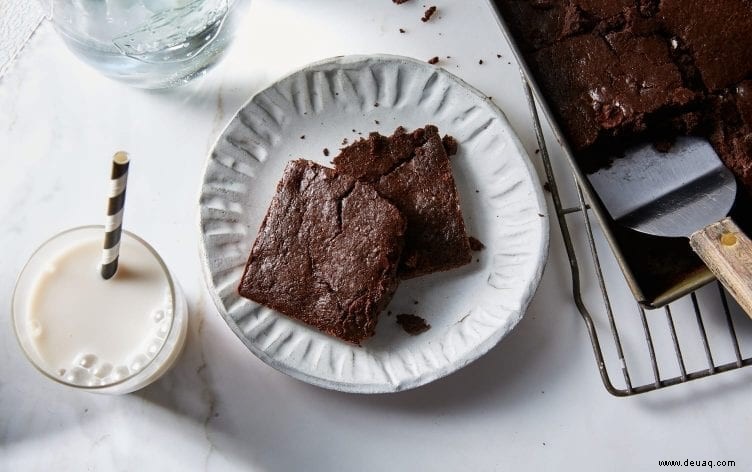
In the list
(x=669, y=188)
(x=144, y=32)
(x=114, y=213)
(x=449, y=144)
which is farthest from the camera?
(x=449, y=144)

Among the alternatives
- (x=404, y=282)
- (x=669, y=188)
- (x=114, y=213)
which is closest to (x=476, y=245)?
(x=404, y=282)

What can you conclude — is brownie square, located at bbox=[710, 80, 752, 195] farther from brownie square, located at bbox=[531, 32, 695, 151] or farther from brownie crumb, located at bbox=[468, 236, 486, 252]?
brownie crumb, located at bbox=[468, 236, 486, 252]

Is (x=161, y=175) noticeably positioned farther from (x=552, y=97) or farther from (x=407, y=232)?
(x=552, y=97)

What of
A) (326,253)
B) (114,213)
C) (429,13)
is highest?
(429,13)

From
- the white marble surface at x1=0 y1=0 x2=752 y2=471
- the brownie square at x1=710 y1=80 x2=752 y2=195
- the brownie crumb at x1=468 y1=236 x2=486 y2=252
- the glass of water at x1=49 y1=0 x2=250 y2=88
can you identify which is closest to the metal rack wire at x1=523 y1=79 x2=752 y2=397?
the white marble surface at x1=0 y1=0 x2=752 y2=471

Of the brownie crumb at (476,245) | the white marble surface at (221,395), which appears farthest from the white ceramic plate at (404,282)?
the white marble surface at (221,395)

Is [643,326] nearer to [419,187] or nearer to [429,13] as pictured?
[419,187]
